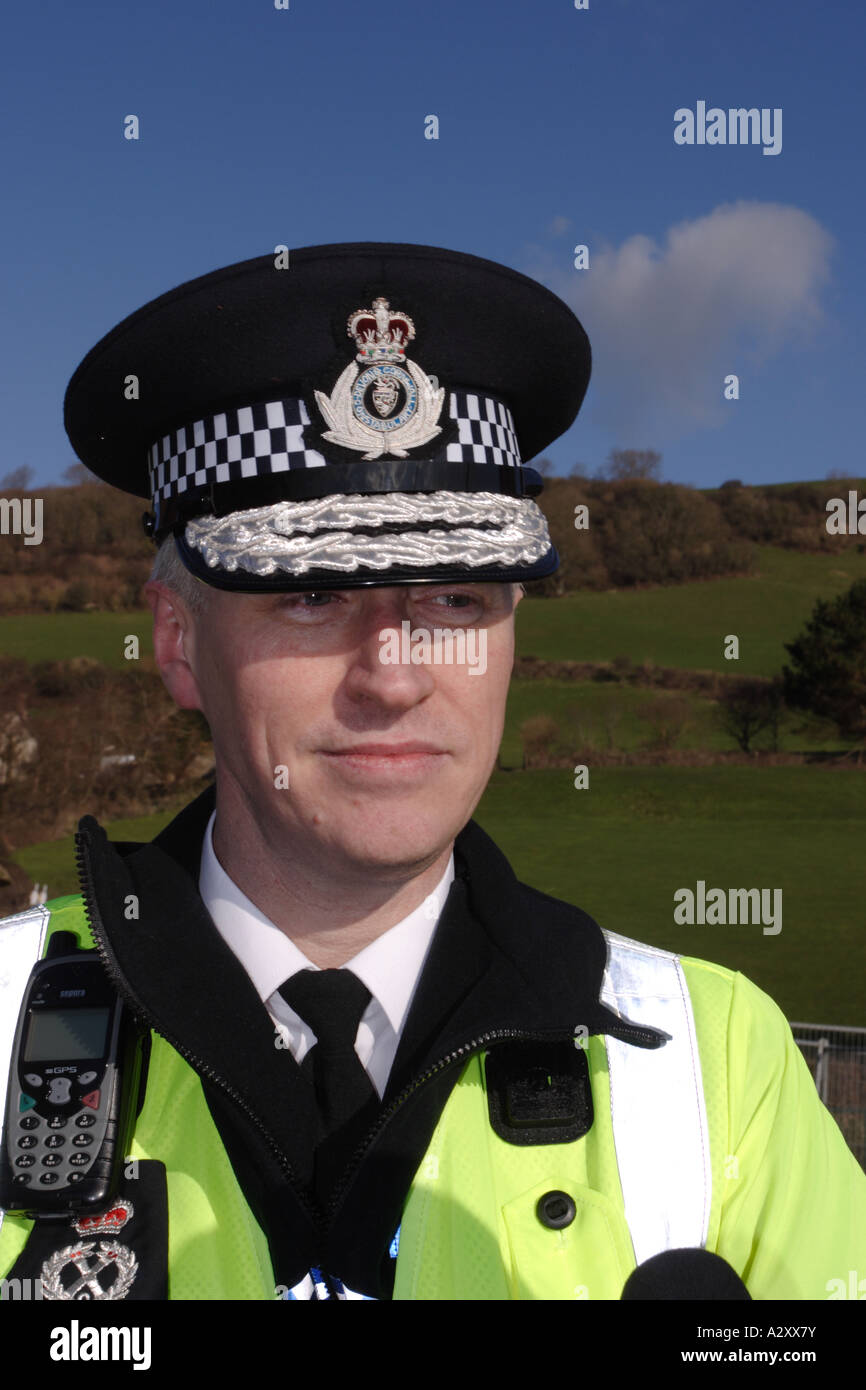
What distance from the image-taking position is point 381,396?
244cm

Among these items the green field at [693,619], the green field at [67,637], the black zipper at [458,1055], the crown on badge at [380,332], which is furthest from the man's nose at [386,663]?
the green field at [693,619]

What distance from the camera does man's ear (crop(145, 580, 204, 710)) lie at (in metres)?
2.52

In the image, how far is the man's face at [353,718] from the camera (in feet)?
7.18

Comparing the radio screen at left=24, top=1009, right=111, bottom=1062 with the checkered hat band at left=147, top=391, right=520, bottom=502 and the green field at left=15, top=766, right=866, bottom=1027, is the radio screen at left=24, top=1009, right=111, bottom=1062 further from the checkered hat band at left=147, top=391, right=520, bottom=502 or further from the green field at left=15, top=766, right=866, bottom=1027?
the green field at left=15, top=766, right=866, bottom=1027

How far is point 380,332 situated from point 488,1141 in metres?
1.77

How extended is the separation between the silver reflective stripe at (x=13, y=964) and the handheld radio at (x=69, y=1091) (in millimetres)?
30

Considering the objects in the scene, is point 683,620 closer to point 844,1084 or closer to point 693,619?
point 693,619

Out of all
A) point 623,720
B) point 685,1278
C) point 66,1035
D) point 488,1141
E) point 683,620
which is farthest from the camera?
point 683,620

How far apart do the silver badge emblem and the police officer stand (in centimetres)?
1

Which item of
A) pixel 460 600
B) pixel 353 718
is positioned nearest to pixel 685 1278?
pixel 353 718

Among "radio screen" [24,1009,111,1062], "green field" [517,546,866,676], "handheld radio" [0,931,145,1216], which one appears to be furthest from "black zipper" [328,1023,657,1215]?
"green field" [517,546,866,676]

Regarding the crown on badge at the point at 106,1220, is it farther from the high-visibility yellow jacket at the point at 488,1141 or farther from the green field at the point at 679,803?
the green field at the point at 679,803

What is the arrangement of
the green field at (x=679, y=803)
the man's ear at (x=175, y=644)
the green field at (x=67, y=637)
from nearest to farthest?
1. the man's ear at (x=175, y=644)
2. the green field at (x=679, y=803)
3. the green field at (x=67, y=637)

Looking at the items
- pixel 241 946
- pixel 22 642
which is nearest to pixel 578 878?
pixel 22 642
